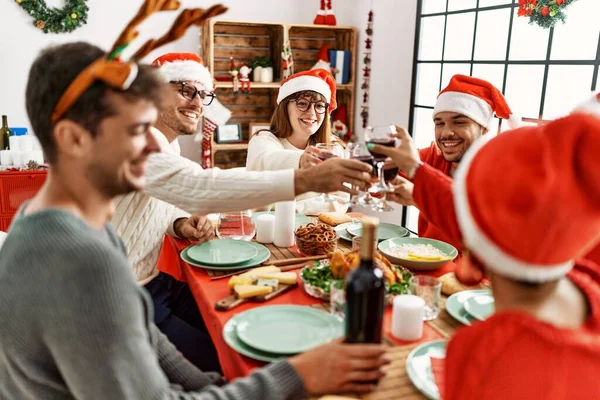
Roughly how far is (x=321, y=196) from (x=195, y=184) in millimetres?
967

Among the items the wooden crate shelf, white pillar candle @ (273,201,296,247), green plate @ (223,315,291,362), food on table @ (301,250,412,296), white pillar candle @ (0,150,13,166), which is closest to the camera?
green plate @ (223,315,291,362)

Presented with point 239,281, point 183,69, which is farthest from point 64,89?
point 183,69

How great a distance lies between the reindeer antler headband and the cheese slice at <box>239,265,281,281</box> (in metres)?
0.74

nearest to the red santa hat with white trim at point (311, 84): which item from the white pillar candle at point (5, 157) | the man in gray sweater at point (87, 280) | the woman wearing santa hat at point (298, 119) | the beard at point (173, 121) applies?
the woman wearing santa hat at point (298, 119)

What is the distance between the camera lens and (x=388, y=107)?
14.3 feet

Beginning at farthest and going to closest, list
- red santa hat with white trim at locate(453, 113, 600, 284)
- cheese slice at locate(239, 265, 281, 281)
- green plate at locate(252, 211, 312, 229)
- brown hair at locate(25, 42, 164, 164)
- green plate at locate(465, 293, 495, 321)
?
green plate at locate(252, 211, 312, 229) → cheese slice at locate(239, 265, 281, 281) → green plate at locate(465, 293, 495, 321) → brown hair at locate(25, 42, 164, 164) → red santa hat with white trim at locate(453, 113, 600, 284)

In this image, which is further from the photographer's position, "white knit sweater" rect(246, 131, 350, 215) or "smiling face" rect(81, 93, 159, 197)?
"white knit sweater" rect(246, 131, 350, 215)

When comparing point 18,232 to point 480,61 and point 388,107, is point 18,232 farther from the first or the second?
point 388,107

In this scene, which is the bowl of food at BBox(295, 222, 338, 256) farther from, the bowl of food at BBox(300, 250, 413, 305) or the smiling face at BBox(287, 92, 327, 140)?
the smiling face at BBox(287, 92, 327, 140)

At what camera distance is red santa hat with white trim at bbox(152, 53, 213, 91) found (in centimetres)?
238

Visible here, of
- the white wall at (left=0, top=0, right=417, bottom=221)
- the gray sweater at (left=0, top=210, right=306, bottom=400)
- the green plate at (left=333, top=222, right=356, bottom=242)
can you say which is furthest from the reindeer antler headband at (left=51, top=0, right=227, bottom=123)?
the white wall at (left=0, top=0, right=417, bottom=221)

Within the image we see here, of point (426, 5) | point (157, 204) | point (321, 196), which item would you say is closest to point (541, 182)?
point (157, 204)

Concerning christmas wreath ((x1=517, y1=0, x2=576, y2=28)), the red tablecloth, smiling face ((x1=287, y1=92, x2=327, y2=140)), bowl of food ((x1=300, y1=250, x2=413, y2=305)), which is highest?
christmas wreath ((x1=517, y1=0, x2=576, y2=28))

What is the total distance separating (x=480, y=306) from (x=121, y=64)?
3.46ft
